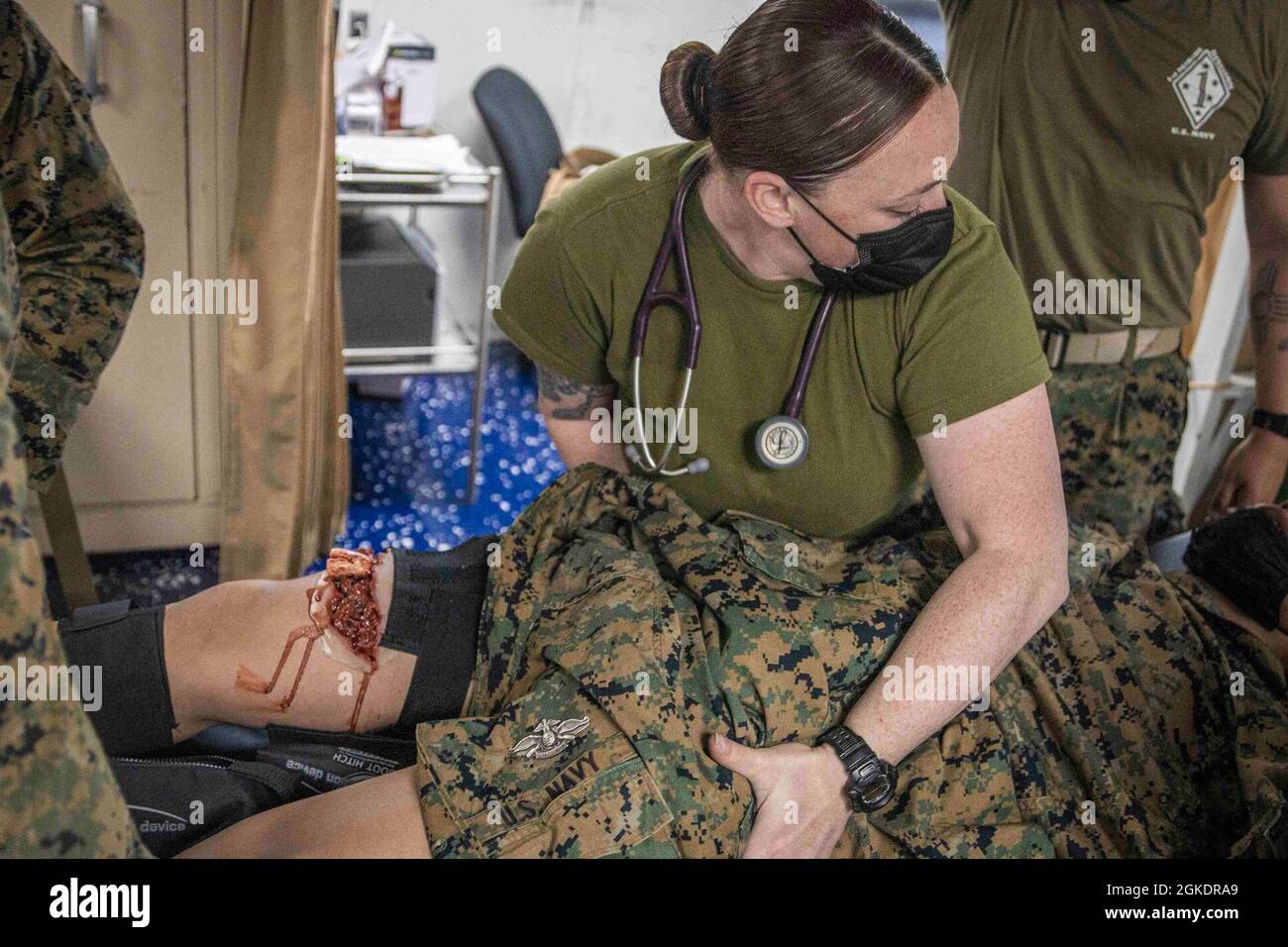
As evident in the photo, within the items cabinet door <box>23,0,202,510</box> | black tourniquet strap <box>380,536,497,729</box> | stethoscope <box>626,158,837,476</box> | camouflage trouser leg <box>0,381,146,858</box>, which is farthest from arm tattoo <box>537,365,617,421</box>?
cabinet door <box>23,0,202,510</box>

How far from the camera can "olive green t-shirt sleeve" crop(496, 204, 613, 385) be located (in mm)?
1279

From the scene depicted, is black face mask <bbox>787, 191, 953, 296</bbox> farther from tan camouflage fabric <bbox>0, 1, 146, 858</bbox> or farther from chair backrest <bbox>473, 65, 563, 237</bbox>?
chair backrest <bbox>473, 65, 563, 237</bbox>

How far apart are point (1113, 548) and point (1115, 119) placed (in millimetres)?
600

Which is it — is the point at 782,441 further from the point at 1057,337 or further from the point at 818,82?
the point at 1057,337

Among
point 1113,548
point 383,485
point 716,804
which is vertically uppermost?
point 1113,548

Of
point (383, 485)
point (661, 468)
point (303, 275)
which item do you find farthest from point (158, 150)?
point (661, 468)

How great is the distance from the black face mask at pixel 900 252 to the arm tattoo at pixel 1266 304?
0.75 m

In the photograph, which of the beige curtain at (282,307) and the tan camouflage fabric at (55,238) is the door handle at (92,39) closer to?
the beige curtain at (282,307)

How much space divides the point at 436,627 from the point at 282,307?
113 cm

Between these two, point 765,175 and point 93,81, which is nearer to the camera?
point 765,175

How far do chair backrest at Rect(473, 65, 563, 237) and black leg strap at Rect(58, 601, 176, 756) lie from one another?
2133 millimetres

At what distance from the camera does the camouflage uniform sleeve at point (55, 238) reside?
3.90ft

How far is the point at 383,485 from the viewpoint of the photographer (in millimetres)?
2736

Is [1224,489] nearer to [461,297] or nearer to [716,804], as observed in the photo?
[716,804]
